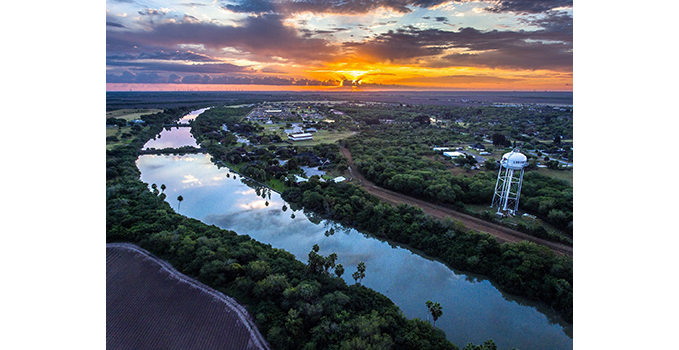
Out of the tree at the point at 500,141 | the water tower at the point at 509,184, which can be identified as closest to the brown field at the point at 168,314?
the water tower at the point at 509,184

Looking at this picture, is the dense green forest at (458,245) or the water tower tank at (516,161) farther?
the water tower tank at (516,161)

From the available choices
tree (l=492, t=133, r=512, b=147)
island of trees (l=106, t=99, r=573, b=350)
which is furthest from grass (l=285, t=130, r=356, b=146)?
tree (l=492, t=133, r=512, b=147)

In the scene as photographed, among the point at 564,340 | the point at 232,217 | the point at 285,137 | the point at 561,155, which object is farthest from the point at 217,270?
the point at 561,155

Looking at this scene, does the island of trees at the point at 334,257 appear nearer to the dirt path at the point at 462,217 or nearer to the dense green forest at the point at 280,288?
the dense green forest at the point at 280,288

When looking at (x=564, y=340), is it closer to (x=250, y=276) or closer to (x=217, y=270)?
(x=250, y=276)

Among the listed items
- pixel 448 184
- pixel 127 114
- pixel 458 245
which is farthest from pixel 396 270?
pixel 127 114

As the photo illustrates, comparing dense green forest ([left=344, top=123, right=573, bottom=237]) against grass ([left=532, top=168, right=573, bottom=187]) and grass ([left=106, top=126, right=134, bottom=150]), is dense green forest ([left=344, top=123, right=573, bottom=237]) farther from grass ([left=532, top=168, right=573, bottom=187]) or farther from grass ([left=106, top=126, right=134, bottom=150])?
grass ([left=106, top=126, right=134, bottom=150])

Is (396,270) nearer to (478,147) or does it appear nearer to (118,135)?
(478,147)
